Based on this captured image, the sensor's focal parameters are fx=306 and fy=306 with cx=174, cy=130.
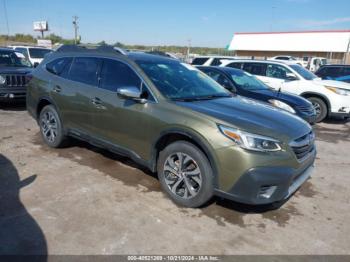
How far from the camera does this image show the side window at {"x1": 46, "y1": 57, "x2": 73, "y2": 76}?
17.0 feet

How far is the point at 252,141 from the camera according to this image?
316 centimetres

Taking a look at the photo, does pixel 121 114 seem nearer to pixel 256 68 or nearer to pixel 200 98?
pixel 200 98

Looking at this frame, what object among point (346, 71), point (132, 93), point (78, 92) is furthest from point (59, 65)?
point (346, 71)

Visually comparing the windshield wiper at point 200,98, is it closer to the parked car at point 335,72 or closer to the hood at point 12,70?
the hood at point 12,70

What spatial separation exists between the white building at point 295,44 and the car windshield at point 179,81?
36551mm

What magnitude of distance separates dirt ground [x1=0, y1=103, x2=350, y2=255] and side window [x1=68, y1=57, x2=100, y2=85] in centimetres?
131

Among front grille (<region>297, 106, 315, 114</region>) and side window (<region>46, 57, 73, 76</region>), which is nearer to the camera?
side window (<region>46, 57, 73, 76</region>)

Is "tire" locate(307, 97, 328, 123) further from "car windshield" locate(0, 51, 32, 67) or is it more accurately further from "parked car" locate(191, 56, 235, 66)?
"car windshield" locate(0, 51, 32, 67)

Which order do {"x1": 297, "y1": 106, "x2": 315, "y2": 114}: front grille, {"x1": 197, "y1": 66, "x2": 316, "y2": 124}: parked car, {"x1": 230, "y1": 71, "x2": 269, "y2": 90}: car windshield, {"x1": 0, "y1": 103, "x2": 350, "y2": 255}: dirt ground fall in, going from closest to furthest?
{"x1": 0, "y1": 103, "x2": 350, "y2": 255}: dirt ground < {"x1": 197, "y1": 66, "x2": 316, "y2": 124}: parked car < {"x1": 297, "y1": 106, "x2": 315, "y2": 114}: front grille < {"x1": 230, "y1": 71, "x2": 269, "y2": 90}: car windshield

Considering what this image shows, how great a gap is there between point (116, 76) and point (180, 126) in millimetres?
1426

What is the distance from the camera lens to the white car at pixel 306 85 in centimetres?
898

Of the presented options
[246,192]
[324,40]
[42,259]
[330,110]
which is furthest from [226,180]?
[324,40]

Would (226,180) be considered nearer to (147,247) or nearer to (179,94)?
(147,247)

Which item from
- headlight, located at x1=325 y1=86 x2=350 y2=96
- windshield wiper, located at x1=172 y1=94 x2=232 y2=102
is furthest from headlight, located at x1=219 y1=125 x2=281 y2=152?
headlight, located at x1=325 y1=86 x2=350 y2=96
